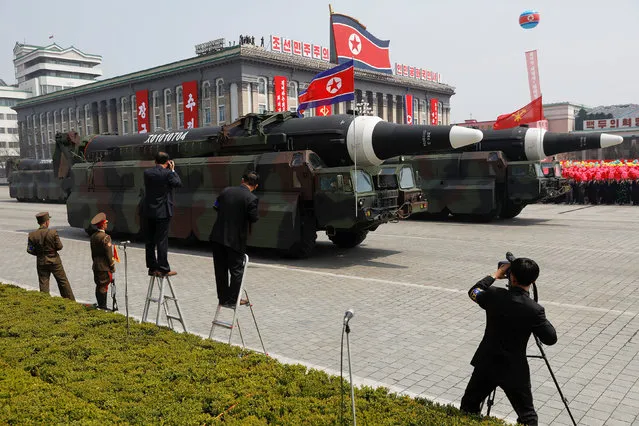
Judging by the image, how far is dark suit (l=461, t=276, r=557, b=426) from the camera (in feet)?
12.4

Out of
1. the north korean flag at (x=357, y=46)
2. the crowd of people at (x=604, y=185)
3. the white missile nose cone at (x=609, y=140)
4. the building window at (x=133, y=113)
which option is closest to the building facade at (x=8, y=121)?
the building window at (x=133, y=113)

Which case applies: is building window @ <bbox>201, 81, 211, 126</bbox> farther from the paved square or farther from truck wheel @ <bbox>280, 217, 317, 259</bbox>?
truck wheel @ <bbox>280, 217, 317, 259</bbox>

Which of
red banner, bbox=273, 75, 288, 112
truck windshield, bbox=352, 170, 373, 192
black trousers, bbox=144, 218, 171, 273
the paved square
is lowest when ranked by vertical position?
the paved square

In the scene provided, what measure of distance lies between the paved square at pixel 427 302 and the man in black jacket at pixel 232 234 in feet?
2.91

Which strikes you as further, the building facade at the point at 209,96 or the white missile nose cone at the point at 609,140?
the building facade at the point at 209,96

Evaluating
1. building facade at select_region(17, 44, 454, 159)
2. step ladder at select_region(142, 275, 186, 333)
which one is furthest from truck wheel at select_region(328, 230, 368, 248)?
building facade at select_region(17, 44, 454, 159)

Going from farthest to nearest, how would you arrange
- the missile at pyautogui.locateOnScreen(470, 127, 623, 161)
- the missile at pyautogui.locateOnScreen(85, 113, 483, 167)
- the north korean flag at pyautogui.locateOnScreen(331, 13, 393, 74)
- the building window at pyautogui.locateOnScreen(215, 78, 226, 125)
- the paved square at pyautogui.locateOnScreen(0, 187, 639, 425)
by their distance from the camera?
1. the building window at pyautogui.locateOnScreen(215, 78, 226, 125)
2. the north korean flag at pyautogui.locateOnScreen(331, 13, 393, 74)
3. the missile at pyautogui.locateOnScreen(470, 127, 623, 161)
4. the missile at pyautogui.locateOnScreen(85, 113, 483, 167)
5. the paved square at pyautogui.locateOnScreen(0, 187, 639, 425)

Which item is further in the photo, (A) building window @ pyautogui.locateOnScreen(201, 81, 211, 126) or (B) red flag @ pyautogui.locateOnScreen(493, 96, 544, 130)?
(A) building window @ pyautogui.locateOnScreen(201, 81, 211, 126)

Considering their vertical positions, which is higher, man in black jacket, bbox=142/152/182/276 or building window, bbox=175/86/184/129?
building window, bbox=175/86/184/129

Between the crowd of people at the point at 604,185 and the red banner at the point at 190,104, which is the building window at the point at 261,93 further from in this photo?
the crowd of people at the point at 604,185

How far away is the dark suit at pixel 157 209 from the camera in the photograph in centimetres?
722

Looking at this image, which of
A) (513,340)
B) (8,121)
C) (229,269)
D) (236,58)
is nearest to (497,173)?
(229,269)

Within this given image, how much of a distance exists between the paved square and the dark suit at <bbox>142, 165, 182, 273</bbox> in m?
1.24

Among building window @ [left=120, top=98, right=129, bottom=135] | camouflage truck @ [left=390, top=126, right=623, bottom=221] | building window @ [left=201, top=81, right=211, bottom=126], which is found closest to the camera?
camouflage truck @ [left=390, top=126, right=623, bottom=221]
